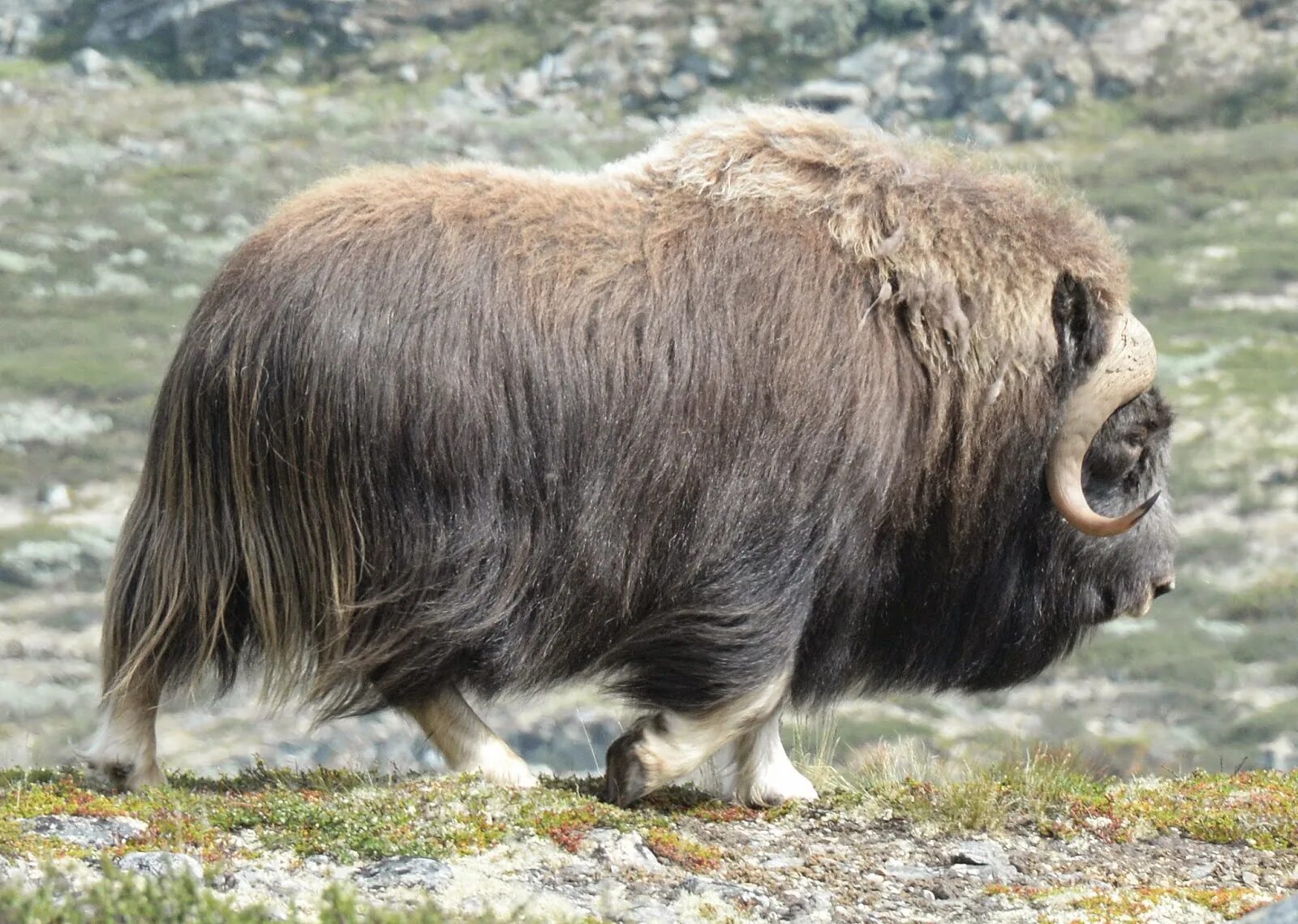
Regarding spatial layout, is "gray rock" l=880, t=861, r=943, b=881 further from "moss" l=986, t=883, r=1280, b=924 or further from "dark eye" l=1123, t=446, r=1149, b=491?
"dark eye" l=1123, t=446, r=1149, b=491

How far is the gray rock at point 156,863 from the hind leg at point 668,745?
1.20 metres

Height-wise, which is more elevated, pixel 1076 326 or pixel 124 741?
pixel 1076 326

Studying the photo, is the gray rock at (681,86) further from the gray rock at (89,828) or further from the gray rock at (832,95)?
the gray rock at (89,828)

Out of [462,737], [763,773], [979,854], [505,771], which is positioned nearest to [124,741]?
[462,737]

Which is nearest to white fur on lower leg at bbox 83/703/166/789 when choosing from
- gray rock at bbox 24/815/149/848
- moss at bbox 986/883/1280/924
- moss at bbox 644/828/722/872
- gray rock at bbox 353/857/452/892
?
gray rock at bbox 24/815/149/848

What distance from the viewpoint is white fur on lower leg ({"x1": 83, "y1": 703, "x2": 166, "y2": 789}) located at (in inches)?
178

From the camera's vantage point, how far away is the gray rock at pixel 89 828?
12.5 feet

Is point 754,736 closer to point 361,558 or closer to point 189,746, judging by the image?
point 361,558

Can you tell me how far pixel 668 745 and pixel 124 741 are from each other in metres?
1.34

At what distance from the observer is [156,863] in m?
3.55

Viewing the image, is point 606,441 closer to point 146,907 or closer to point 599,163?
point 146,907

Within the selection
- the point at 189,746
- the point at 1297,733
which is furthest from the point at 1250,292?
the point at 189,746

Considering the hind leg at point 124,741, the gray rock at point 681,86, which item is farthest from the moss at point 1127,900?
the gray rock at point 681,86

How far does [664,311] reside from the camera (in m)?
4.51
